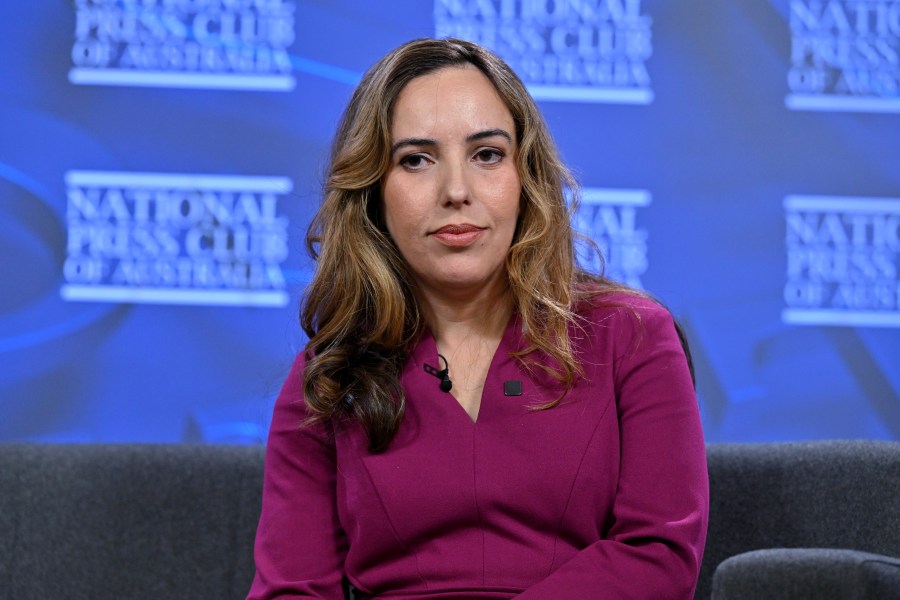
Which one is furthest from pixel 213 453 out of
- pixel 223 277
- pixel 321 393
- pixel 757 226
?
pixel 757 226

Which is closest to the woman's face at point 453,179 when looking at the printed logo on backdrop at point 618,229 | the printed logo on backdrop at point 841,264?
the printed logo on backdrop at point 618,229

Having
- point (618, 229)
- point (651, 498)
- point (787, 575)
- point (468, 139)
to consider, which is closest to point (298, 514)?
point (651, 498)

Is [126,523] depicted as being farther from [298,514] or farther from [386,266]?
[386,266]

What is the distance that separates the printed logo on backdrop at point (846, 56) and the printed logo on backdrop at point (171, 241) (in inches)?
56.1

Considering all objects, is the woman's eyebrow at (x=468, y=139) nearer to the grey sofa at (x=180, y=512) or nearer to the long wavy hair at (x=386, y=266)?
the long wavy hair at (x=386, y=266)

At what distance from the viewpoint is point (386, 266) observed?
6.28ft

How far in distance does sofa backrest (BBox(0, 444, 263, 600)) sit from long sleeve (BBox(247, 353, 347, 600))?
1.77 feet

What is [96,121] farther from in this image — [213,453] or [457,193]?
[457,193]

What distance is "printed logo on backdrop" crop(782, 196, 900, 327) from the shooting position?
277 centimetres

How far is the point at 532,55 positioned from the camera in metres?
2.82

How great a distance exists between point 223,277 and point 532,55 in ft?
3.27

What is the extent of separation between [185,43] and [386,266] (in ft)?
4.07

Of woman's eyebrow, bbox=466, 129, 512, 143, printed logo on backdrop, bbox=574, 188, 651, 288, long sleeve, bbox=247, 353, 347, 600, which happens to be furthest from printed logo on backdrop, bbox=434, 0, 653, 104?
long sleeve, bbox=247, 353, 347, 600

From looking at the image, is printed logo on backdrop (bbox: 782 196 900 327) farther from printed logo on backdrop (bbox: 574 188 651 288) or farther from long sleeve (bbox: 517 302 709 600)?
long sleeve (bbox: 517 302 709 600)
